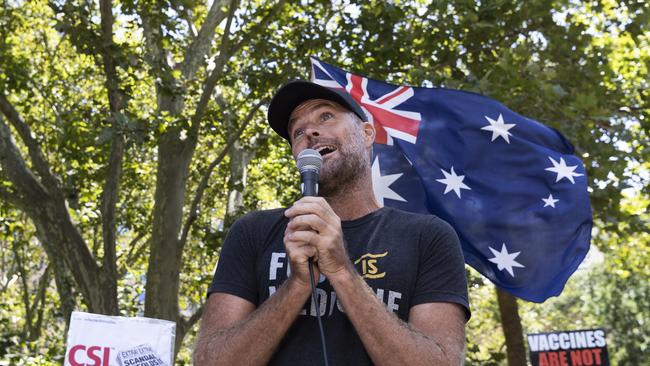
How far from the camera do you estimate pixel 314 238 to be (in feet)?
6.13

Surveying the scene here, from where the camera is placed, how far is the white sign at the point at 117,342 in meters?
4.16

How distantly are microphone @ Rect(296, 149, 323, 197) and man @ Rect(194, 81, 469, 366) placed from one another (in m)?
0.06

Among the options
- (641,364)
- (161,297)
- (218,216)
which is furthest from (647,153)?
(641,364)

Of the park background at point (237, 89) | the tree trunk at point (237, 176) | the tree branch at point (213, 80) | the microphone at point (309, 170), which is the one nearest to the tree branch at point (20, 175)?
the park background at point (237, 89)

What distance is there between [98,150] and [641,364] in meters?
35.9

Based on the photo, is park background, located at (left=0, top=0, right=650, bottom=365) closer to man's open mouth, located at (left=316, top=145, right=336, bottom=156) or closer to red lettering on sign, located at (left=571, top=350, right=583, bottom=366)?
red lettering on sign, located at (left=571, top=350, right=583, bottom=366)

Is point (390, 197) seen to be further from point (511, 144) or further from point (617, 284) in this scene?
point (617, 284)

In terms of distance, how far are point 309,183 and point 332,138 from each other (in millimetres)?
429

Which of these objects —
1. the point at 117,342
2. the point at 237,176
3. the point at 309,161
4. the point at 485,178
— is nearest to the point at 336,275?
the point at 309,161

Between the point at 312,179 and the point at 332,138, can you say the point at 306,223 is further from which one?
the point at 332,138

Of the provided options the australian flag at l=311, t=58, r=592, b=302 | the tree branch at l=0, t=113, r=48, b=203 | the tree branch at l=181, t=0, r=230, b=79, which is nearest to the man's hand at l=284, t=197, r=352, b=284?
the australian flag at l=311, t=58, r=592, b=302

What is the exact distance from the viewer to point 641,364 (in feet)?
131

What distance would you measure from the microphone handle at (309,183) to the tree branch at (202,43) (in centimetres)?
908

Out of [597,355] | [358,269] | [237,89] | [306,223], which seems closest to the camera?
[306,223]
